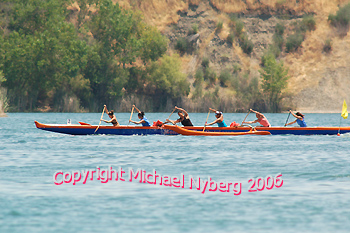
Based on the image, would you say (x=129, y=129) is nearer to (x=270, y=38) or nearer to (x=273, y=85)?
(x=273, y=85)

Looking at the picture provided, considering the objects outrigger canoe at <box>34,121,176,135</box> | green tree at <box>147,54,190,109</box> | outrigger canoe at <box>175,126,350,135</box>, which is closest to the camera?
outrigger canoe at <box>34,121,176,135</box>

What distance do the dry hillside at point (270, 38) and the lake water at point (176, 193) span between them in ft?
196

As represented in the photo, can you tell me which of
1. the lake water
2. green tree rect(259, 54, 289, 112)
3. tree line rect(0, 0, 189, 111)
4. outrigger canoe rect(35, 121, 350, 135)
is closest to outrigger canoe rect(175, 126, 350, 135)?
outrigger canoe rect(35, 121, 350, 135)

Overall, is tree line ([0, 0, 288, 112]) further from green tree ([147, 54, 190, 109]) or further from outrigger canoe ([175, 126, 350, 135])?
outrigger canoe ([175, 126, 350, 135])

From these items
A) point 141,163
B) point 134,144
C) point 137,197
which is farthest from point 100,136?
point 137,197

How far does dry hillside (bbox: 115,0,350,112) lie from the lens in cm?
8300

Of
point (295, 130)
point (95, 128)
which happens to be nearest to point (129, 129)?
point (95, 128)

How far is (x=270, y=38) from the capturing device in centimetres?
9219

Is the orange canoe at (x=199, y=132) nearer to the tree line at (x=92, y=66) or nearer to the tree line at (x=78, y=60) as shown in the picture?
the tree line at (x=92, y=66)

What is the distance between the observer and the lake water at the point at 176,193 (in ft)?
36.8

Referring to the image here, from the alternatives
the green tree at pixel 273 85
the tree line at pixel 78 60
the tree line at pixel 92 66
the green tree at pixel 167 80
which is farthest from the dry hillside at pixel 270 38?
the tree line at pixel 78 60

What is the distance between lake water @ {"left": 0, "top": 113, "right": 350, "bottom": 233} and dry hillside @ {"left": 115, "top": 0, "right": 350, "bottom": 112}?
59703 millimetres

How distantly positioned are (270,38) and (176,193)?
265 ft

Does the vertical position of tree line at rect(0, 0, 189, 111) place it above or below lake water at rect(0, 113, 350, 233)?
above
